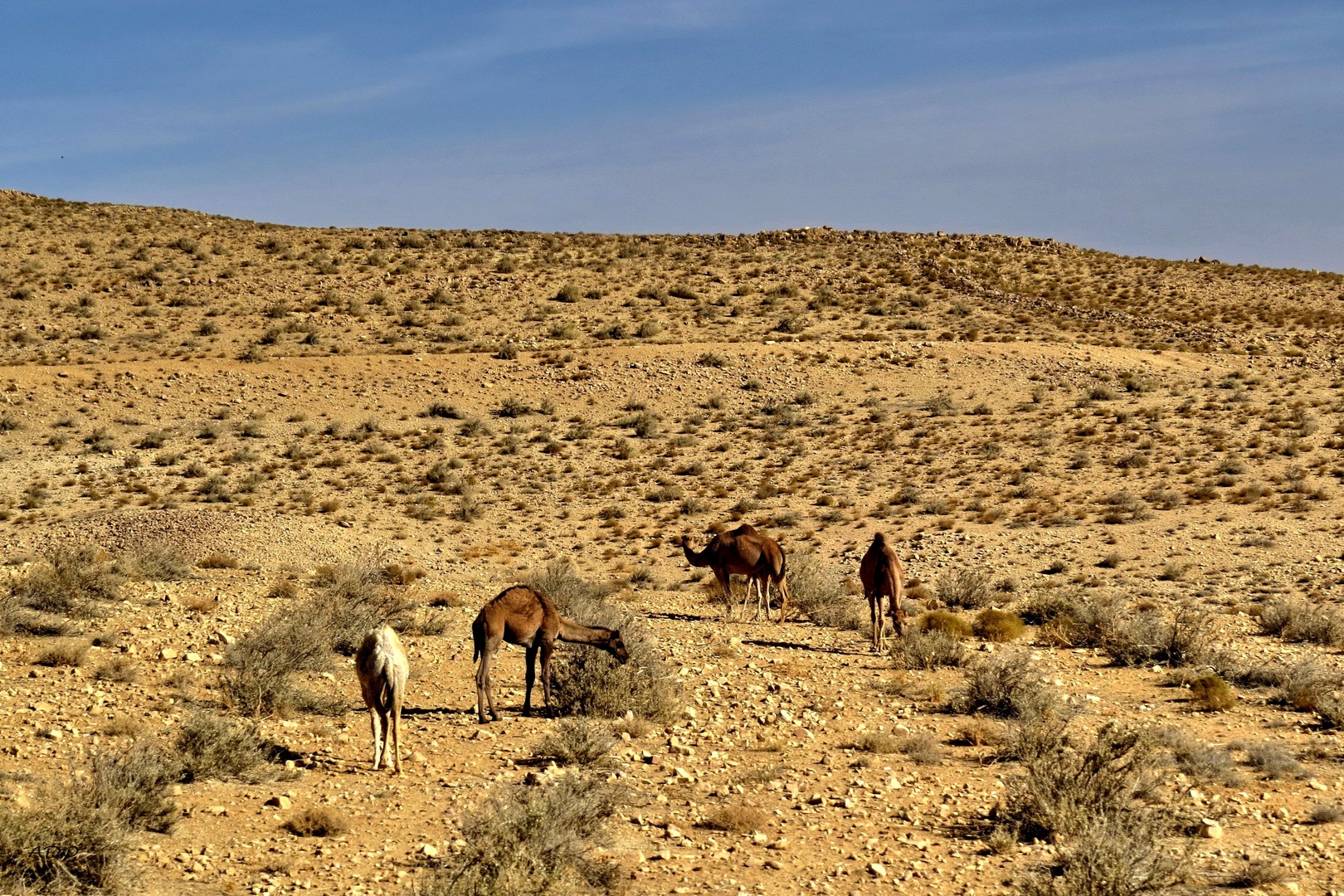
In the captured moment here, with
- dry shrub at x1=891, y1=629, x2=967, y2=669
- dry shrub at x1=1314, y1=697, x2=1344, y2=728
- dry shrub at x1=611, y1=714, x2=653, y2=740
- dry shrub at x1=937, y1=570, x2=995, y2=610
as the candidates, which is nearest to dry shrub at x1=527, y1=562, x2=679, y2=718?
dry shrub at x1=611, y1=714, x2=653, y2=740

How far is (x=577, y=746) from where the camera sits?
11.0 metres

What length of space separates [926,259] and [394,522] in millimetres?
45231

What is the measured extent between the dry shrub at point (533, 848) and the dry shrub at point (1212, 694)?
842 cm

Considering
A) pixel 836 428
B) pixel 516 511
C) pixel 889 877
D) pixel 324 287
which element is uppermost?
pixel 324 287

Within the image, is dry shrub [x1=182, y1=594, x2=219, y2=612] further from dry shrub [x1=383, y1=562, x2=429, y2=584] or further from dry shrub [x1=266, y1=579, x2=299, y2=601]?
dry shrub [x1=383, y1=562, x2=429, y2=584]

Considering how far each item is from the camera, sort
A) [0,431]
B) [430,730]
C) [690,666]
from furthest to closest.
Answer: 1. [0,431]
2. [690,666]
3. [430,730]

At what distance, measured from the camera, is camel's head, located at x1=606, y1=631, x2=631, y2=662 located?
13078 millimetres

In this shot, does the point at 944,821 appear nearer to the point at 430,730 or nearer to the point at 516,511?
the point at 430,730

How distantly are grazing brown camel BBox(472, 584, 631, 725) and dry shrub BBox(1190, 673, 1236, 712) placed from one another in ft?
23.7

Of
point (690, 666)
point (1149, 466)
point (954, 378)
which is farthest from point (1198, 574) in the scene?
point (954, 378)

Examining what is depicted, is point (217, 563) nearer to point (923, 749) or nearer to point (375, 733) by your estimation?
point (375, 733)

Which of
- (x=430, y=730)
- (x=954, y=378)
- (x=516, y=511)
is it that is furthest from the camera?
(x=954, y=378)

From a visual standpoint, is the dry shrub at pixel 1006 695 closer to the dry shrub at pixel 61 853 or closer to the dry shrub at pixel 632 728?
the dry shrub at pixel 632 728

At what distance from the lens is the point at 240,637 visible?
15297 millimetres
